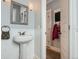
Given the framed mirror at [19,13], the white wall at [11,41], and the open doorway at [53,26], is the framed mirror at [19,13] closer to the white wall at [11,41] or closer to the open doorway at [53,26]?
the white wall at [11,41]

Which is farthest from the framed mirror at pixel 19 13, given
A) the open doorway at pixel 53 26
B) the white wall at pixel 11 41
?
the open doorway at pixel 53 26

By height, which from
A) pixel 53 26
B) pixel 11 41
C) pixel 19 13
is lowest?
pixel 11 41

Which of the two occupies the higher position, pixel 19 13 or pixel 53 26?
pixel 19 13

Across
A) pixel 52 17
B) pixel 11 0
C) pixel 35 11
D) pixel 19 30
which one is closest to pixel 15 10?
pixel 11 0

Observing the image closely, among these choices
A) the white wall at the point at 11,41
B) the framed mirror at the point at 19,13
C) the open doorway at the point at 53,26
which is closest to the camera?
the white wall at the point at 11,41

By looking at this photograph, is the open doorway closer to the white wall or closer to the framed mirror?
the white wall

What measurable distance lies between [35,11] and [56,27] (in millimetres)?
1883

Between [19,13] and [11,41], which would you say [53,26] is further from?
[11,41]

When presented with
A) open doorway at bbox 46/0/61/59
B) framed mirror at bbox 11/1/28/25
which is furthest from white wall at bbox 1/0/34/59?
open doorway at bbox 46/0/61/59

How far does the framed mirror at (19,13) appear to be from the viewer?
9.96 ft

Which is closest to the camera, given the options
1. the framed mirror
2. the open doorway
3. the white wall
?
the white wall

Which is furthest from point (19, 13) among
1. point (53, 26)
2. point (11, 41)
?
point (53, 26)

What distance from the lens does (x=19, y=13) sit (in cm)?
Result: 326

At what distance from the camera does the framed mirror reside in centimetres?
304
